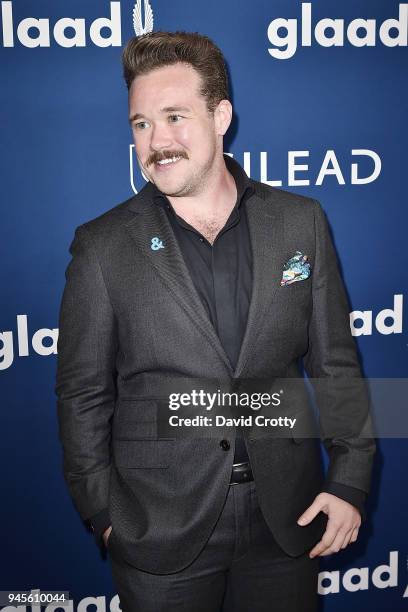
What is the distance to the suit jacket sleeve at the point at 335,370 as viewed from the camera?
1898 mm

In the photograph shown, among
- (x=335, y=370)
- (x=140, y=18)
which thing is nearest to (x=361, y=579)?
(x=335, y=370)

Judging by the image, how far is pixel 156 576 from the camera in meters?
1.80

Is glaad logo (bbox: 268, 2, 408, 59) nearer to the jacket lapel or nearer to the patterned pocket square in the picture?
the jacket lapel

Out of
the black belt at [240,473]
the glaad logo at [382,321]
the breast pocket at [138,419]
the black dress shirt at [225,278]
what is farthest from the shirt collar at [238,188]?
the glaad logo at [382,321]

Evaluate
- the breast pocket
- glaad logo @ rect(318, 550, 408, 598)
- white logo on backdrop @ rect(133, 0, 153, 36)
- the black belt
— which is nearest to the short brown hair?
white logo on backdrop @ rect(133, 0, 153, 36)

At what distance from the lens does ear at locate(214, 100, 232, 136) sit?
1.89 meters

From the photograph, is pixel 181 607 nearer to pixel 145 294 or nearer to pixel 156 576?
pixel 156 576

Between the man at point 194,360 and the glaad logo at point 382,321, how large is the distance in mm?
676

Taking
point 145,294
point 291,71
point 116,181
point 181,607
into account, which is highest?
point 291,71

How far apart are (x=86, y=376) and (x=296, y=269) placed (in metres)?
0.60

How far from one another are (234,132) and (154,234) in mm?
690

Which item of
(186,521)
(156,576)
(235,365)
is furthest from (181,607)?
(235,365)

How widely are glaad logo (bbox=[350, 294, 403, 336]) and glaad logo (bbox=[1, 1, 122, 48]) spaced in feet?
4.04

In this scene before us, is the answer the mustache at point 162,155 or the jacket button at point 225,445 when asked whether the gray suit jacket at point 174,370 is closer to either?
the jacket button at point 225,445
